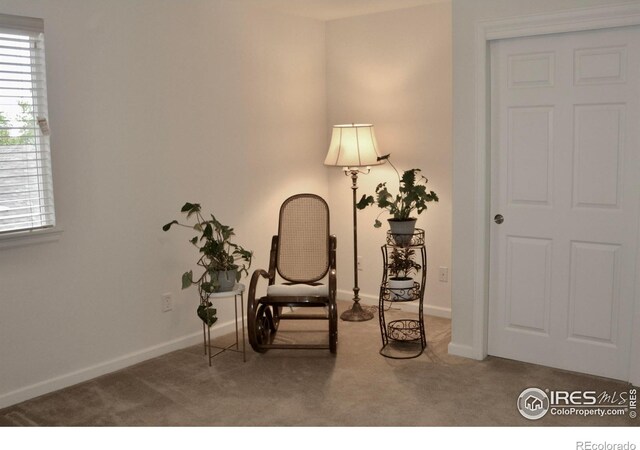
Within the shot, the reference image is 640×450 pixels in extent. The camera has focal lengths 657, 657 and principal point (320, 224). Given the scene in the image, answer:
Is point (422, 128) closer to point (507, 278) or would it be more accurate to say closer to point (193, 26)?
point (507, 278)

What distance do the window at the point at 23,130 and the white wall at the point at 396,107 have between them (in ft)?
8.43

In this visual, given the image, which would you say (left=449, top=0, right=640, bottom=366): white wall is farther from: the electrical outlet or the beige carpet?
the electrical outlet

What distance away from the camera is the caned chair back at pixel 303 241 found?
4680mm

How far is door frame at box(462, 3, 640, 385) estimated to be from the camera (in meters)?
3.44

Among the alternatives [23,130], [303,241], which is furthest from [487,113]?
[23,130]

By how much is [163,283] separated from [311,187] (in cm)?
169

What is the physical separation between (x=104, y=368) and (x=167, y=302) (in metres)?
0.59

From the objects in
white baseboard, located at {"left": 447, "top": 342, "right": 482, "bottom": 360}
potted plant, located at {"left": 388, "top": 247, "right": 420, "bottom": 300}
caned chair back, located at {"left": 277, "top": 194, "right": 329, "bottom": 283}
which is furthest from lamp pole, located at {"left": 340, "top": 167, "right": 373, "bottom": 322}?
white baseboard, located at {"left": 447, "top": 342, "right": 482, "bottom": 360}

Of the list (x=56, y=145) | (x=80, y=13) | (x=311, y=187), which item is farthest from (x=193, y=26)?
(x=311, y=187)

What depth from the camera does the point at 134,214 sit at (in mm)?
4070

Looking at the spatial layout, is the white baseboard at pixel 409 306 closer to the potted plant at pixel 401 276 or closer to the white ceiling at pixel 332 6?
the potted plant at pixel 401 276

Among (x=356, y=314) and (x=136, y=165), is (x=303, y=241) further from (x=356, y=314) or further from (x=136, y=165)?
(x=136, y=165)

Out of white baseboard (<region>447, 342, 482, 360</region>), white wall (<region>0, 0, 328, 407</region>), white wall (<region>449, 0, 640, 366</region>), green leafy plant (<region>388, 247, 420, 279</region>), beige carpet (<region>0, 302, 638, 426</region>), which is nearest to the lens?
beige carpet (<region>0, 302, 638, 426</region>)

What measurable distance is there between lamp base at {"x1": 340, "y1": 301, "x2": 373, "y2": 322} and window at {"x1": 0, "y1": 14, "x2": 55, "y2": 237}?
92.2 inches
